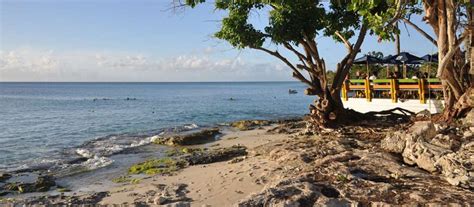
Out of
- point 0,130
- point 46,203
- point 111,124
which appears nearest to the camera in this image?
point 46,203

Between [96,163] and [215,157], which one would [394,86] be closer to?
[215,157]

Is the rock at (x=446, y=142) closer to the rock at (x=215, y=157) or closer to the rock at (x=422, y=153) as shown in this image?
the rock at (x=422, y=153)

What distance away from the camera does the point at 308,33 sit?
49.8ft

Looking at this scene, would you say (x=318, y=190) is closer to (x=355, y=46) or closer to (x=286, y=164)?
(x=286, y=164)

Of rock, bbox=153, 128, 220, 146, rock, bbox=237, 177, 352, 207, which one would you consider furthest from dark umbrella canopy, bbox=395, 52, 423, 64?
rock, bbox=237, 177, 352, 207

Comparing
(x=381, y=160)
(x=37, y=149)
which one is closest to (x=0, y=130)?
(x=37, y=149)

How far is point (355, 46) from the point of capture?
15930mm

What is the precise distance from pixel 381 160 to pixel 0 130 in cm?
2672

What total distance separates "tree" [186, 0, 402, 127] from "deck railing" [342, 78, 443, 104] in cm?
415

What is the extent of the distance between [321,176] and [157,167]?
6.55 m

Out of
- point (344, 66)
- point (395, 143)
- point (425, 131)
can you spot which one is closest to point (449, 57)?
point (425, 131)

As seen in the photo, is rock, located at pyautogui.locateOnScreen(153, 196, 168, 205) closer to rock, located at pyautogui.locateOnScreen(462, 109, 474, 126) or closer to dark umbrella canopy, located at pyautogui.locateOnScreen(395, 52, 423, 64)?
rock, located at pyautogui.locateOnScreen(462, 109, 474, 126)

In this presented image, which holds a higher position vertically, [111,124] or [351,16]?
[351,16]

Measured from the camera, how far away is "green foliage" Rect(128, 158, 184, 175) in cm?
1189
